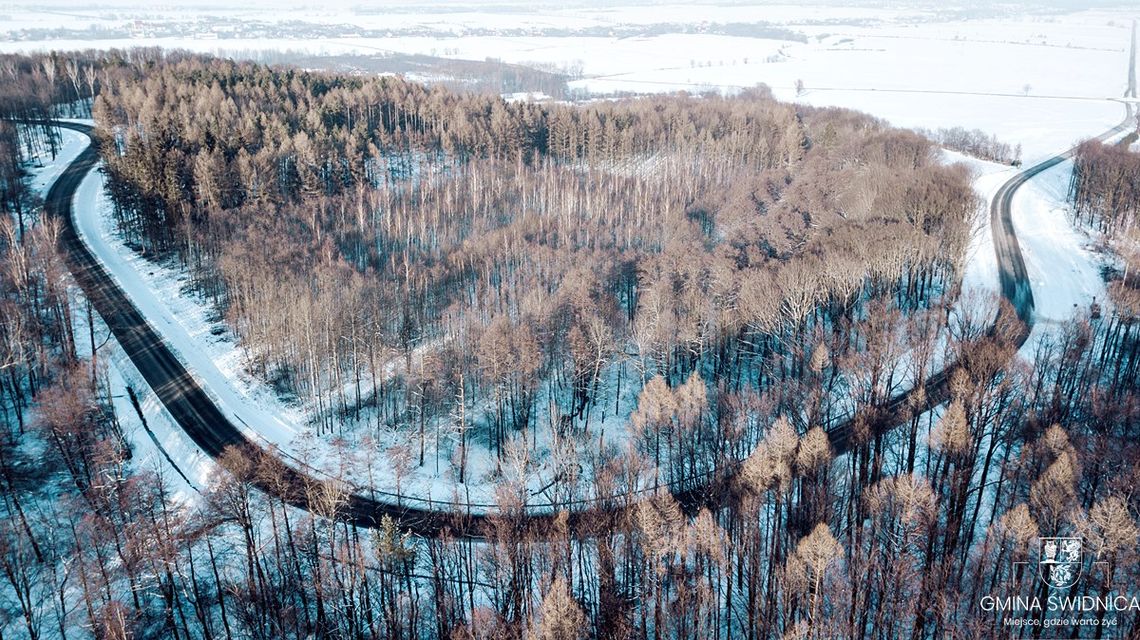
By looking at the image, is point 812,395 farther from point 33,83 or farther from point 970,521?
point 33,83

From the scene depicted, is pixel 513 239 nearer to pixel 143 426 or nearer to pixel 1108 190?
pixel 143 426

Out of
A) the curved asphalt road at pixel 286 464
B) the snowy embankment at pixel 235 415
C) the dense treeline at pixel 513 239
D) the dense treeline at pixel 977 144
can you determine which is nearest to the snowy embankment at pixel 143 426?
the snowy embankment at pixel 235 415

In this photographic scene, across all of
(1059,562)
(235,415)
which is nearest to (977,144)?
(1059,562)

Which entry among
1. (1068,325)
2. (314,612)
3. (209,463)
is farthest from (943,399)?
(209,463)

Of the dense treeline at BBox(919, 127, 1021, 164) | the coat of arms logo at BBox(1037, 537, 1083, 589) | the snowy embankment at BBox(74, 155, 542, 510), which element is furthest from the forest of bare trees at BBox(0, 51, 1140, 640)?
the dense treeline at BBox(919, 127, 1021, 164)

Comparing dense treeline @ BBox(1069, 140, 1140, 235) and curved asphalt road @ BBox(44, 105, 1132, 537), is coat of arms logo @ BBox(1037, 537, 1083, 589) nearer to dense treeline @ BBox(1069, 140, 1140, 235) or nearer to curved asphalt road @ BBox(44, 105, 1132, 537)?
curved asphalt road @ BBox(44, 105, 1132, 537)
